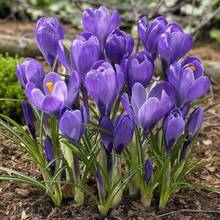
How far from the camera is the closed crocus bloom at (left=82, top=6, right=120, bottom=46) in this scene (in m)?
→ 2.00

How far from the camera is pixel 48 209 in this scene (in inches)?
84.7

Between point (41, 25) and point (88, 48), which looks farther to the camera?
point (41, 25)

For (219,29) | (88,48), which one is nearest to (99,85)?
(88,48)

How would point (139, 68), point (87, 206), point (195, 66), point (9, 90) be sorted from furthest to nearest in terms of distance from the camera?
point (9, 90) < point (87, 206) < point (195, 66) < point (139, 68)

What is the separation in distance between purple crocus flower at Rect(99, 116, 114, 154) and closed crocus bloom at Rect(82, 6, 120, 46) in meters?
0.36

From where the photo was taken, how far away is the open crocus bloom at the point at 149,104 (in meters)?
1.79

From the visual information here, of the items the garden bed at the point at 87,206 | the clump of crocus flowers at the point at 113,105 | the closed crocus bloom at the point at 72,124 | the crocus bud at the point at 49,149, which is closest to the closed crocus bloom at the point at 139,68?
the clump of crocus flowers at the point at 113,105

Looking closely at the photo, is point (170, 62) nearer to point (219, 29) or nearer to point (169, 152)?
point (169, 152)

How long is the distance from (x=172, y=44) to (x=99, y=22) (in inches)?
11.2

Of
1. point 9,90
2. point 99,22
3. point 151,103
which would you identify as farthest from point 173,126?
point 9,90

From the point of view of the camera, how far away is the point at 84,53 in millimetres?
1842

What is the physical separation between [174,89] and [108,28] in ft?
1.14

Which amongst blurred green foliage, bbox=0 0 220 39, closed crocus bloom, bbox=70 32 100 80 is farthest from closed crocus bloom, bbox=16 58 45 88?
blurred green foliage, bbox=0 0 220 39

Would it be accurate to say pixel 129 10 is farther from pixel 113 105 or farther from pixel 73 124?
pixel 73 124
